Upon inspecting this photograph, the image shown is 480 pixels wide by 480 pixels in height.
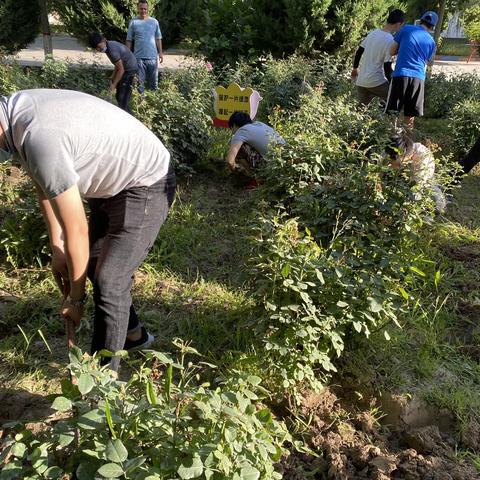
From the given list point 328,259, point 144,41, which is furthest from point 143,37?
point 328,259

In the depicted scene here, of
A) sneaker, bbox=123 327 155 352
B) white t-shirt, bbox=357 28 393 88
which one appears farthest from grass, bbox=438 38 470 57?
sneaker, bbox=123 327 155 352

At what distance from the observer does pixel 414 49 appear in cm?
533

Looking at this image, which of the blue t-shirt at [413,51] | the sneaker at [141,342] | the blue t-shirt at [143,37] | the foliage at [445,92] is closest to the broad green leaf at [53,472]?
the sneaker at [141,342]

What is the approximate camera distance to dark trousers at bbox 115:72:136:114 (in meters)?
6.70

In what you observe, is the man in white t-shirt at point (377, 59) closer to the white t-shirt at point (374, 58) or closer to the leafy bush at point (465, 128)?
the white t-shirt at point (374, 58)

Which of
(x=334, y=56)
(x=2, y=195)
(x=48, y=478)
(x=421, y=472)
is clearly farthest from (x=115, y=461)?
(x=334, y=56)

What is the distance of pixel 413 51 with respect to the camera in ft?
17.5

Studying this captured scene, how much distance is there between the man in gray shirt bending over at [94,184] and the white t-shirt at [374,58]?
4532 millimetres

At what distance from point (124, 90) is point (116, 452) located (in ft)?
20.1

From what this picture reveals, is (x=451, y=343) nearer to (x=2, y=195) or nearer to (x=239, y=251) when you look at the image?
(x=239, y=251)

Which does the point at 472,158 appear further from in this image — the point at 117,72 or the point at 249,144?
the point at 117,72

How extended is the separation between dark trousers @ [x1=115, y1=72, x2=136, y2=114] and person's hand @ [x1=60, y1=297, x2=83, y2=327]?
510 cm

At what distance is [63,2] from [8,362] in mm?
9216

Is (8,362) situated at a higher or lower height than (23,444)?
lower
